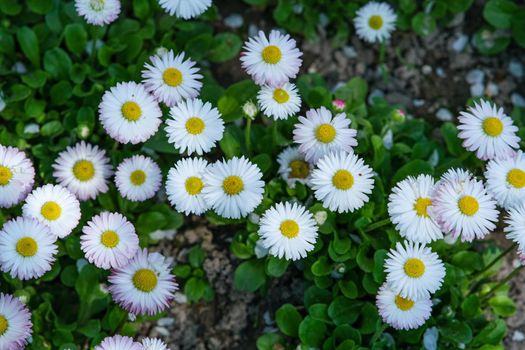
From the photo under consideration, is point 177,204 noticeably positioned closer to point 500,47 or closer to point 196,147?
point 196,147

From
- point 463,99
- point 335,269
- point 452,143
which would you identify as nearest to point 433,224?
point 335,269

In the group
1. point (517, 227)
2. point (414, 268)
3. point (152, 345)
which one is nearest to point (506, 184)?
point (517, 227)

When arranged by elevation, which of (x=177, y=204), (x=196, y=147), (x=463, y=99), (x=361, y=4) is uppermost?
(x=361, y=4)

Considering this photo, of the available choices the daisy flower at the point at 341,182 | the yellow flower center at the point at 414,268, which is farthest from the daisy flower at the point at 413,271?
the daisy flower at the point at 341,182

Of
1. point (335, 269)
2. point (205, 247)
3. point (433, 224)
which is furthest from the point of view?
point (205, 247)

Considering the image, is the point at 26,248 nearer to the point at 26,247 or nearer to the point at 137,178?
the point at 26,247

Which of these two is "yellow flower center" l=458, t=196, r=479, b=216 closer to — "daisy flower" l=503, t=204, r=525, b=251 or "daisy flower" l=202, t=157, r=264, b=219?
"daisy flower" l=503, t=204, r=525, b=251

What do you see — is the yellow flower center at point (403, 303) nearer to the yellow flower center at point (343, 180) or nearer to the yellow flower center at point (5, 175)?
the yellow flower center at point (343, 180)

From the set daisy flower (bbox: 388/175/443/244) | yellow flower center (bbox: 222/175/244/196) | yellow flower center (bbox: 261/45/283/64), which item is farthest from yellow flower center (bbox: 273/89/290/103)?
daisy flower (bbox: 388/175/443/244)
